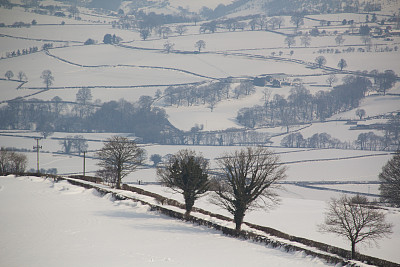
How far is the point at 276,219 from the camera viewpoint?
5869cm

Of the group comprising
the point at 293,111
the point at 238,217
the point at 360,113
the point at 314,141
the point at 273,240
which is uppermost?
the point at 293,111

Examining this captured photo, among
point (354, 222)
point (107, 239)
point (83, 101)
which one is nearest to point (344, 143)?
point (83, 101)

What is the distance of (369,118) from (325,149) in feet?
131

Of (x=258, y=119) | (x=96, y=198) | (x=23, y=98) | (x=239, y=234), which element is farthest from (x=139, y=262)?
(x=23, y=98)

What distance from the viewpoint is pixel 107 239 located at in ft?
134

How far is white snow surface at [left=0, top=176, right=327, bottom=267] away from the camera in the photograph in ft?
118

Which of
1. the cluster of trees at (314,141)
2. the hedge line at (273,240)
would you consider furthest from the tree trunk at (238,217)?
the cluster of trees at (314,141)

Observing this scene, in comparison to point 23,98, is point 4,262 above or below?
below

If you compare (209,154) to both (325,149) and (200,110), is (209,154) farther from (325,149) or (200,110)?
(200,110)

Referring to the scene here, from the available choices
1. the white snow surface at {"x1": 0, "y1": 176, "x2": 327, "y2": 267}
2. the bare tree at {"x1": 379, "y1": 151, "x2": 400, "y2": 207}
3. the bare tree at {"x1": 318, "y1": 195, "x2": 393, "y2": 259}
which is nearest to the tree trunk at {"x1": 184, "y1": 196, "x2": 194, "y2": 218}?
the white snow surface at {"x1": 0, "y1": 176, "x2": 327, "y2": 267}

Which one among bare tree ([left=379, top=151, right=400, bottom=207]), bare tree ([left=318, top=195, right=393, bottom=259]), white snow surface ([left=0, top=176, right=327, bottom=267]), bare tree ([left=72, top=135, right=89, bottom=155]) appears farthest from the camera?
bare tree ([left=72, top=135, right=89, bottom=155])

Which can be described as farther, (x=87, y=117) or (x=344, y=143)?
(x=87, y=117)

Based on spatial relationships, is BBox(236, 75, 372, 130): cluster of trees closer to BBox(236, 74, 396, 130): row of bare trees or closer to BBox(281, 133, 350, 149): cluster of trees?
BBox(236, 74, 396, 130): row of bare trees

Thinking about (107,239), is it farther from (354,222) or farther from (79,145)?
(79,145)
